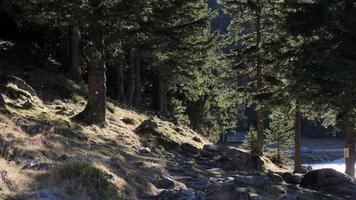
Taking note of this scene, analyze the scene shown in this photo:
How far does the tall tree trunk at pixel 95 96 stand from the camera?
17938 millimetres

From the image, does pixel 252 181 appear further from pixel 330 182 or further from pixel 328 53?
pixel 328 53

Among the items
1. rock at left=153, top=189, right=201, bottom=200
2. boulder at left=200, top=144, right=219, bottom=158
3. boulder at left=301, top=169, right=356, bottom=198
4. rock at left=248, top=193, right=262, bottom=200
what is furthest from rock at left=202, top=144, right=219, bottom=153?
rock at left=153, top=189, right=201, bottom=200

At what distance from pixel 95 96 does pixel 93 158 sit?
6031mm

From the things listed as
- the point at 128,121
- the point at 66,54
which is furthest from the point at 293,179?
the point at 66,54

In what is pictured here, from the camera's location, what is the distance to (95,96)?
1797cm

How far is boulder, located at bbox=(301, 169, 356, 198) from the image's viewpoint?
50.8 ft

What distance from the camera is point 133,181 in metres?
11.8

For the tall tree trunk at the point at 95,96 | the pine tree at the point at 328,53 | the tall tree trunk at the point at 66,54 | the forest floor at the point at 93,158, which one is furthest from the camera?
the tall tree trunk at the point at 66,54

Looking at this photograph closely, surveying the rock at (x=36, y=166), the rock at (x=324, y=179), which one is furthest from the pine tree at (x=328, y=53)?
the rock at (x=36, y=166)

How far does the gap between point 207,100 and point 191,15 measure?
56.8 ft

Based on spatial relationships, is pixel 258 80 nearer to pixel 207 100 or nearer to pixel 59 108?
pixel 59 108

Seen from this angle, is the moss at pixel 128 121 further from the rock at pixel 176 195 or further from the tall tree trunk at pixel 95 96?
the rock at pixel 176 195

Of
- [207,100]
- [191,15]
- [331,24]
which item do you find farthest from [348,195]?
[207,100]

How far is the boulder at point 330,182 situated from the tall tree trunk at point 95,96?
23.4 ft
